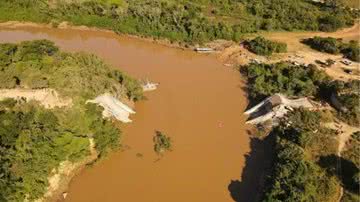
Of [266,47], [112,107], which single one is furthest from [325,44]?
[112,107]

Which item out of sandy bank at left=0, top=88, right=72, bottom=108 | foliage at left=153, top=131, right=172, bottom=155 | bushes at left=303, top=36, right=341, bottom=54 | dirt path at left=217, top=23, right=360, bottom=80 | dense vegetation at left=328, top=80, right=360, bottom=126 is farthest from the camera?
bushes at left=303, top=36, right=341, bottom=54

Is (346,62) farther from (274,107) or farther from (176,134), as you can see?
(176,134)

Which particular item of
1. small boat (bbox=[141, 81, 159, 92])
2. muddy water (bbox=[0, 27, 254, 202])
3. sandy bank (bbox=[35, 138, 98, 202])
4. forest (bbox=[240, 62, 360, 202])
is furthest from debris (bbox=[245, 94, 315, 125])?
sandy bank (bbox=[35, 138, 98, 202])

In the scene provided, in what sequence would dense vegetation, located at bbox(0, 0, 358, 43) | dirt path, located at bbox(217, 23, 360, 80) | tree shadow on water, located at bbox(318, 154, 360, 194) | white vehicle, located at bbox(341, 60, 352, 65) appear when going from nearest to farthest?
tree shadow on water, located at bbox(318, 154, 360, 194)
dirt path, located at bbox(217, 23, 360, 80)
white vehicle, located at bbox(341, 60, 352, 65)
dense vegetation, located at bbox(0, 0, 358, 43)

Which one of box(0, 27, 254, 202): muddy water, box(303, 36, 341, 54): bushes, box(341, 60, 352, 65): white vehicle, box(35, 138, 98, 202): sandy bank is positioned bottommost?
box(35, 138, 98, 202): sandy bank

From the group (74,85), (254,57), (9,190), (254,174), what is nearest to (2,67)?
(74,85)

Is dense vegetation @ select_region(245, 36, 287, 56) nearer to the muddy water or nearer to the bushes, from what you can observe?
the bushes

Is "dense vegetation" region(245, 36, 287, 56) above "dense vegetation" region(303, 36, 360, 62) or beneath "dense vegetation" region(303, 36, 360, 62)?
beneath
